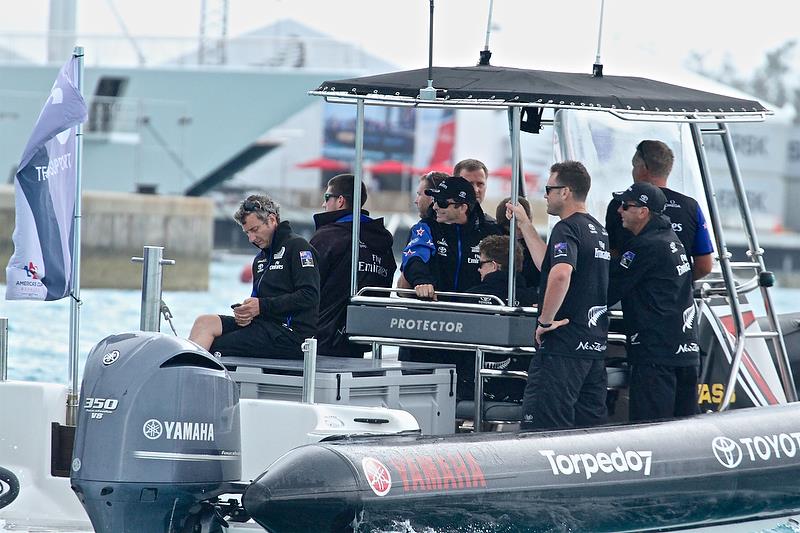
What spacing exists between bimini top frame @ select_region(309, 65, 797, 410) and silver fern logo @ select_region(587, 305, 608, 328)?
0.41 m

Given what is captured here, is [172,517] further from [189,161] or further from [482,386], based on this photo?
[189,161]

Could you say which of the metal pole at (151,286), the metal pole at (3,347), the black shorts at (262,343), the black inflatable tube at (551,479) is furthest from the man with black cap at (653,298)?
the metal pole at (3,347)

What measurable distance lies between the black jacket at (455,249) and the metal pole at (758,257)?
123 cm

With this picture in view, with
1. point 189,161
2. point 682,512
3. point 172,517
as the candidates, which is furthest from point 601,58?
point 189,161

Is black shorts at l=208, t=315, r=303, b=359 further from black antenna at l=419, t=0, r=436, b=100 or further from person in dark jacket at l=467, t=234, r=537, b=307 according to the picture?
black antenna at l=419, t=0, r=436, b=100

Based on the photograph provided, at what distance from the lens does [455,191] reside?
22.7ft

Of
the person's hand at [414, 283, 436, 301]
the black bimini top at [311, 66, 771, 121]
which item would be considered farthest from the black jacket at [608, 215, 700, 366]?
the person's hand at [414, 283, 436, 301]

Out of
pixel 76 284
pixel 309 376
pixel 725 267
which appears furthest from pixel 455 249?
pixel 76 284

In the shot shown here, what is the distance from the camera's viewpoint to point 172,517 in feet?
16.9

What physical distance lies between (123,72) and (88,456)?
108 feet

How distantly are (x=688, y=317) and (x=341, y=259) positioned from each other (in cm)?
169

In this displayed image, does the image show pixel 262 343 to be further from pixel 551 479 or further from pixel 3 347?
pixel 551 479

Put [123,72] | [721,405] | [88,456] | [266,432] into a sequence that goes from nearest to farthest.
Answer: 1. [88,456]
2. [266,432]
3. [721,405]
4. [123,72]

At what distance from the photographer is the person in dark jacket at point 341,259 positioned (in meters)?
7.03
